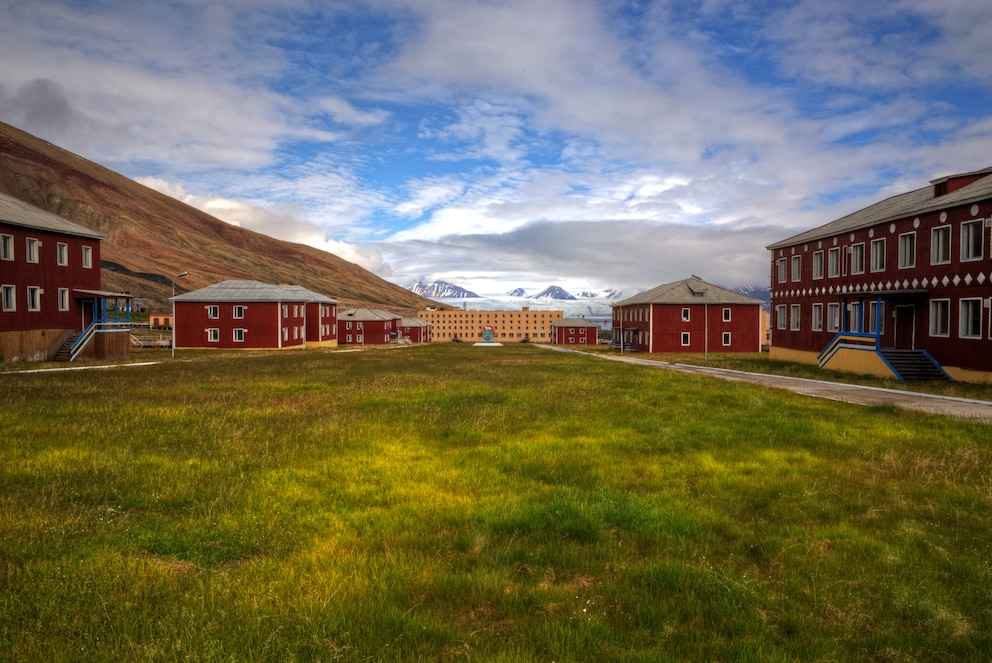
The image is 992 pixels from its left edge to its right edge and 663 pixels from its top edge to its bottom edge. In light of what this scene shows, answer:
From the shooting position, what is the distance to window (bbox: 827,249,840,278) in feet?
121

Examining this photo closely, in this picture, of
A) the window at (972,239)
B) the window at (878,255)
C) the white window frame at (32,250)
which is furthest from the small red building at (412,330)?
the window at (972,239)

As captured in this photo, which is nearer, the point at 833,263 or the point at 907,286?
the point at 907,286

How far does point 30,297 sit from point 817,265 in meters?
55.0

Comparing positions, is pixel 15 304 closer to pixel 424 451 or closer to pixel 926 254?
pixel 424 451

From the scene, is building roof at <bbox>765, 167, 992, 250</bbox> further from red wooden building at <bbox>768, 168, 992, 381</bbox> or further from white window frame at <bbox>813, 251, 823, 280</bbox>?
white window frame at <bbox>813, 251, 823, 280</bbox>

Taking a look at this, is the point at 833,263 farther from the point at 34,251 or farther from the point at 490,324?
the point at 490,324

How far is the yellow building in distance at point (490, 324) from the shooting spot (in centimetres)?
19412

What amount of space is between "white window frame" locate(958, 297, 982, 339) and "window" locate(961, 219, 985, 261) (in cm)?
208

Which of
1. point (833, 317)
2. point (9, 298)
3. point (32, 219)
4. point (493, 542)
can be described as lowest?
point (493, 542)

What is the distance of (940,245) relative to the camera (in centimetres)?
2809

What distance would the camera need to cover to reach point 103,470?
9570 mm

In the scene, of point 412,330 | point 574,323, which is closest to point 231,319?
point 412,330

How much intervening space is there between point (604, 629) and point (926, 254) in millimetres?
33168

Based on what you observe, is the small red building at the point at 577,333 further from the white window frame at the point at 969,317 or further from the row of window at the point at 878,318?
the white window frame at the point at 969,317
